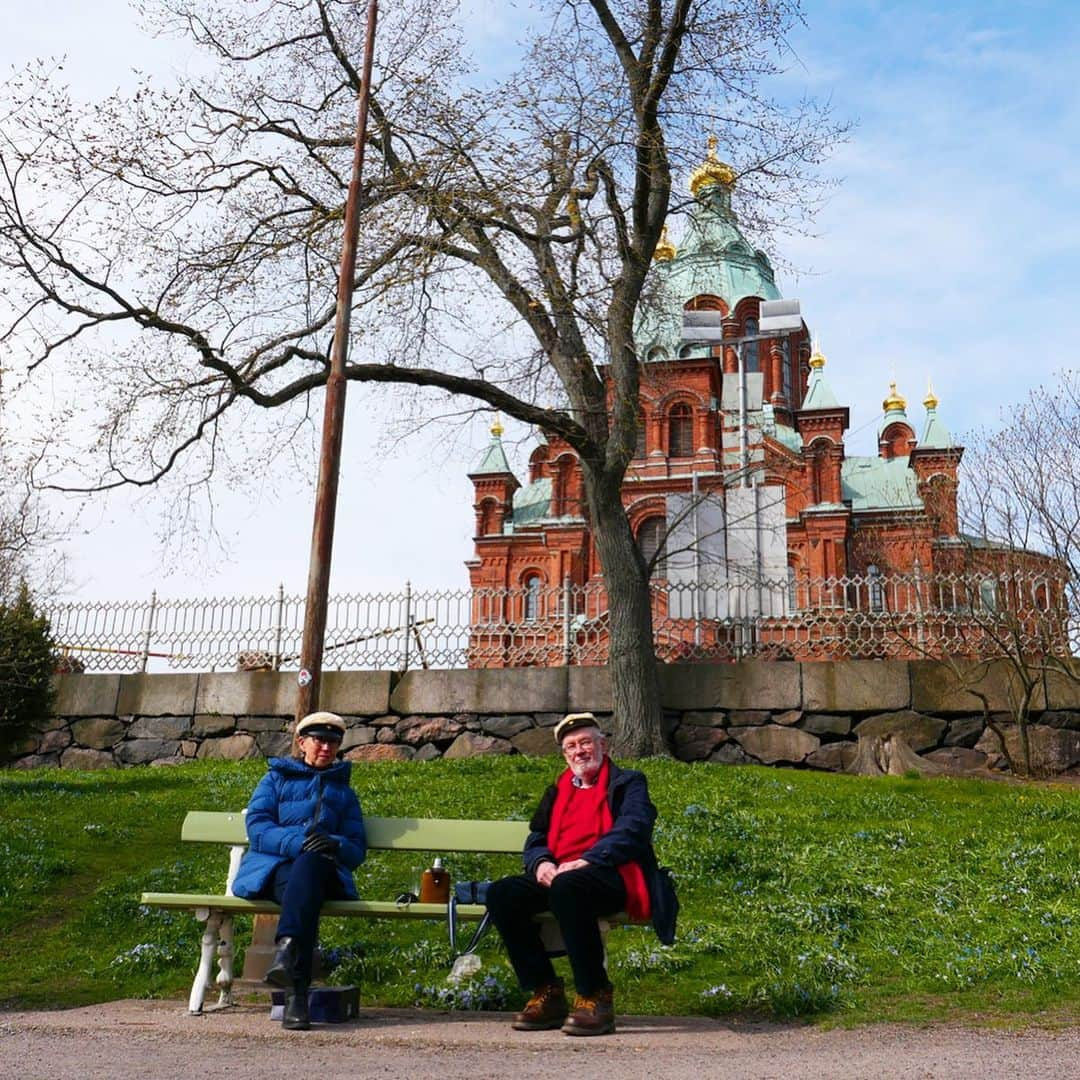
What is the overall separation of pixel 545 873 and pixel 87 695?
12.0 metres

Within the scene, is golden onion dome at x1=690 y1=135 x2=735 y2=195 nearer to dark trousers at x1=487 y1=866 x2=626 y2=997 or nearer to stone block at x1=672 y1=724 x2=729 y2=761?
stone block at x1=672 y1=724 x2=729 y2=761

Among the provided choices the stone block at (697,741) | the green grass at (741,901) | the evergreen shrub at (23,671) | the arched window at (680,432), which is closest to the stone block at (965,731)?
the green grass at (741,901)

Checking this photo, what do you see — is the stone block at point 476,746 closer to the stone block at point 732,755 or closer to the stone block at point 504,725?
the stone block at point 504,725

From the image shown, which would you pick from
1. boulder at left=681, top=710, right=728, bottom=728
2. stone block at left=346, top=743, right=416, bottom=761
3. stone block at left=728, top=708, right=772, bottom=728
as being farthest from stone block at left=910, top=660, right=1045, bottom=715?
stone block at left=346, top=743, right=416, bottom=761

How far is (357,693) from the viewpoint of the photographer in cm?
1435

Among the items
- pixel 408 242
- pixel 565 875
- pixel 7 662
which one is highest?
pixel 408 242

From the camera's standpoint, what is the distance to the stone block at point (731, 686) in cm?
1342

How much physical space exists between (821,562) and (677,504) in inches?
688

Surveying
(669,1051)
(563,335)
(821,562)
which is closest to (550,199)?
(563,335)

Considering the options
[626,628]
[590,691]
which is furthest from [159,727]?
[626,628]

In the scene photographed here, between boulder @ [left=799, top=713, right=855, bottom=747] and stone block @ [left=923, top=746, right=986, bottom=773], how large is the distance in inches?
35.9

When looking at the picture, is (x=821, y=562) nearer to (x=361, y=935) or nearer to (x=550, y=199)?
(x=550, y=199)

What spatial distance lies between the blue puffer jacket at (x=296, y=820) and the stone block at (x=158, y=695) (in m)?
9.74

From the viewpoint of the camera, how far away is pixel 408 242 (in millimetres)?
12695
